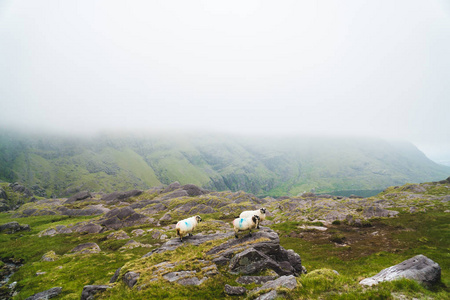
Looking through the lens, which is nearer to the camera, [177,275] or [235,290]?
[235,290]

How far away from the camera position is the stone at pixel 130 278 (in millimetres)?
15898

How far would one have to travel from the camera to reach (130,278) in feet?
54.4

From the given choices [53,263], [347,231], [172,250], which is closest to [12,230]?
[53,263]

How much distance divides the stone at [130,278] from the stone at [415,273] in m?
18.2

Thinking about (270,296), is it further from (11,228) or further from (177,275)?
(11,228)

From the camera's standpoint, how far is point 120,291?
15242mm

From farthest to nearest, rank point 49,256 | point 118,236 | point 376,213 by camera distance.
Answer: point 376,213 < point 118,236 < point 49,256

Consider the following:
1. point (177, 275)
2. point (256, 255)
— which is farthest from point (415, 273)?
point (177, 275)

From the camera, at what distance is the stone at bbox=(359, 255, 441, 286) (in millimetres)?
11805

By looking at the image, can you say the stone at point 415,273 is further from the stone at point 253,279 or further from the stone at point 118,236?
the stone at point 118,236

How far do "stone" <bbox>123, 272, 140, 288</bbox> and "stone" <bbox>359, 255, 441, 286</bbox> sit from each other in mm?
18238

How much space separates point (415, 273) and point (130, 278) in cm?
2286

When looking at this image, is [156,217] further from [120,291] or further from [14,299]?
[120,291]

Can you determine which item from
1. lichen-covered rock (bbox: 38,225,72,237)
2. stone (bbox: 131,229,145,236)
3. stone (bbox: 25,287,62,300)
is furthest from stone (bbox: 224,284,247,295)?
lichen-covered rock (bbox: 38,225,72,237)
